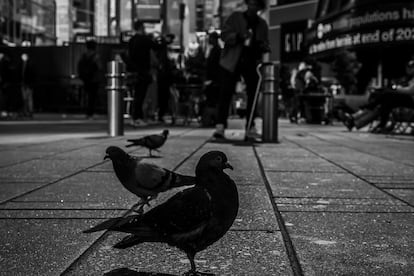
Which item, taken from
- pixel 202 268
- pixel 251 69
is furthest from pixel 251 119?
pixel 202 268

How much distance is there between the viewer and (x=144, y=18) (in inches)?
902

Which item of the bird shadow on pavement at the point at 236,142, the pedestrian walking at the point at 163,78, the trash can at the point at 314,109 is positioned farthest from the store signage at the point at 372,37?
the bird shadow on pavement at the point at 236,142

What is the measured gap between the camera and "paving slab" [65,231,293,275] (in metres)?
2.14

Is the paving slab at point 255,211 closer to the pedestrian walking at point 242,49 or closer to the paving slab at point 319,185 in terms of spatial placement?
the paving slab at point 319,185

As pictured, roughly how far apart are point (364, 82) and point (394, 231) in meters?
21.2

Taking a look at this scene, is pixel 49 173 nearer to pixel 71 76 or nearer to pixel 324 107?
pixel 324 107

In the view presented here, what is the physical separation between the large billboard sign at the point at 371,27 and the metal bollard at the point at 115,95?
11.5 m

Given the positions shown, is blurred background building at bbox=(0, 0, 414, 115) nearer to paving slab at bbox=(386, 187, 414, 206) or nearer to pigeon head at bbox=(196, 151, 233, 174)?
paving slab at bbox=(386, 187, 414, 206)

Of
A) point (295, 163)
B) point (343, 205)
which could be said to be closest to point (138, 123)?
point (295, 163)

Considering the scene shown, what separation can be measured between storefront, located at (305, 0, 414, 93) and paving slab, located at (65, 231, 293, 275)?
17228 millimetres

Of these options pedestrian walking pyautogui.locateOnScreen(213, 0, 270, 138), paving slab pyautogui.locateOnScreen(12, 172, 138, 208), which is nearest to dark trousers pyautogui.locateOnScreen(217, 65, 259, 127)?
pedestrian walking pyautogui.locateOnScreen(213, 0, 270, 138)

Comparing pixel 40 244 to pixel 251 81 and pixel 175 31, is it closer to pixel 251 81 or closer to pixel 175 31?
pixel 251 81

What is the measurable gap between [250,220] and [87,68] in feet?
47.1

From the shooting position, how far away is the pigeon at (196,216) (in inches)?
75.3
